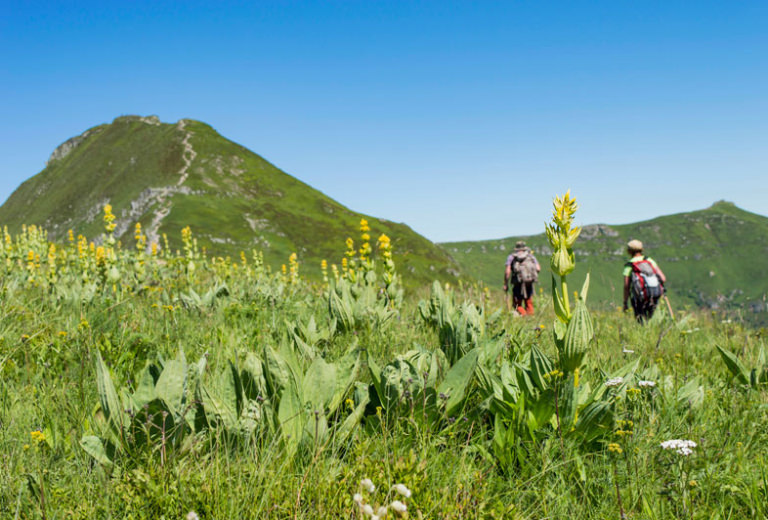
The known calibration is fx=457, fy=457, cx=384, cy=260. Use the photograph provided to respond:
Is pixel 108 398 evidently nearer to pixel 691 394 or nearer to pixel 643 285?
pixel 691 394

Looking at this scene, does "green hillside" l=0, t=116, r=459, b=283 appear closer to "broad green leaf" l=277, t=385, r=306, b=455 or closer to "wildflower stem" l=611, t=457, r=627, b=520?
"broad green leaf" l=277, t=385, r=306, b=455

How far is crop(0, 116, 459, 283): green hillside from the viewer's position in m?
105

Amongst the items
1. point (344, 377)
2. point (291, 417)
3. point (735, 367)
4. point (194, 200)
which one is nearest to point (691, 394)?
point (735, 367)

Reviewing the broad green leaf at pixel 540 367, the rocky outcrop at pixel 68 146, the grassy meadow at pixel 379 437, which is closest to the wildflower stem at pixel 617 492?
the grassy meadow at pixel 379 437

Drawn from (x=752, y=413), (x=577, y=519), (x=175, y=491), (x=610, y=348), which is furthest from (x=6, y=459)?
(x=610, y=348)

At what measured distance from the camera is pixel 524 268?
39.4ft

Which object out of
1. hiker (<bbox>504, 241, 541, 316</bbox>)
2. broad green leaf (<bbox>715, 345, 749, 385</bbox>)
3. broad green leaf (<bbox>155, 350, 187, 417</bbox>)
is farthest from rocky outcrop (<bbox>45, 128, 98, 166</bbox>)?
broad green leaf (<bbox>715, 345, 749, 385</bbox>)

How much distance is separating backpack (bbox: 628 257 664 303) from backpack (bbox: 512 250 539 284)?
3256 millimetres

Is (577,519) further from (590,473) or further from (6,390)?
(6,390)

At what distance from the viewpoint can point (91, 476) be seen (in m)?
1.87

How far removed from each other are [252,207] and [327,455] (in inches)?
4832

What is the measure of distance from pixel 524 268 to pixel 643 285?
3.76 meters

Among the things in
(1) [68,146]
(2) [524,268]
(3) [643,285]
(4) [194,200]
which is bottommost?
(3) [643,285]

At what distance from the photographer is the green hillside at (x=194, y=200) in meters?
105
